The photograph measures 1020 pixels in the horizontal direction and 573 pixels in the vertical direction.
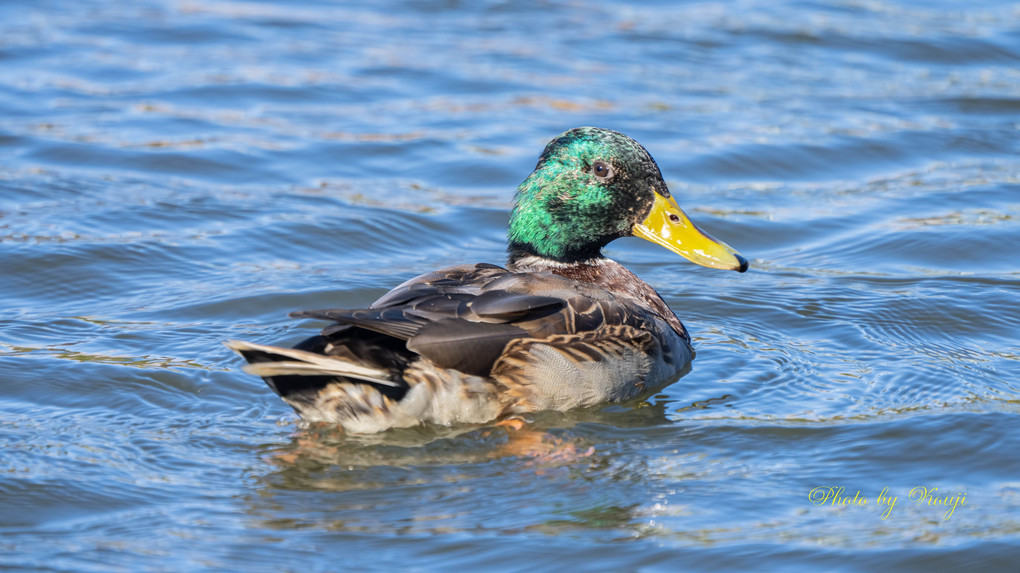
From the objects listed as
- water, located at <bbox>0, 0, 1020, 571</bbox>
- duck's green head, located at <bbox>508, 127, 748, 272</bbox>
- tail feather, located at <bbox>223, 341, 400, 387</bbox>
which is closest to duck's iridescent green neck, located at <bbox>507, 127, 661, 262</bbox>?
duck's green head, located at <bbox>508, 127, 748, 272</bbox>

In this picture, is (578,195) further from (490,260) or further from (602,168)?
(490,260)

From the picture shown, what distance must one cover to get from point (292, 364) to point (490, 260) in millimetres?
3952

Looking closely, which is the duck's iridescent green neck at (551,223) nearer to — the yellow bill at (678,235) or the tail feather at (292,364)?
the yellow bill at (678,235)

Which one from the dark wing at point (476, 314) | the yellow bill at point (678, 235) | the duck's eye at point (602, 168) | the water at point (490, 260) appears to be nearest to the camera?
the water at point (490, 260)

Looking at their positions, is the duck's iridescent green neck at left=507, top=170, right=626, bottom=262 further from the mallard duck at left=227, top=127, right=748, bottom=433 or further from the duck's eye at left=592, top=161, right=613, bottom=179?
the duck's eye at left=592, top=161, right=613, bottom=179

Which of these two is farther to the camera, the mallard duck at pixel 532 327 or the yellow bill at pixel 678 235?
the yellow bill at pixel 678 235

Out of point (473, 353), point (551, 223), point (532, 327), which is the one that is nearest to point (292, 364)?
point (473, 353)

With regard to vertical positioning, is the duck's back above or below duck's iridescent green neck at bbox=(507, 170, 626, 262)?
below

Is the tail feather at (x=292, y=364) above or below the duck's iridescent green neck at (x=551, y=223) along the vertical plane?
below

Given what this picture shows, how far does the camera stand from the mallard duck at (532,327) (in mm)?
5746

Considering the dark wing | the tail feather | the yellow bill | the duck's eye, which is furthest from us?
the yellow bill

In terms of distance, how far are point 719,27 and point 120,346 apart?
989 centimetres

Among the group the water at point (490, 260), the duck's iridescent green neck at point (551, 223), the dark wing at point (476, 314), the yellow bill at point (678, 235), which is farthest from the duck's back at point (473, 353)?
the yellow bill at point (678, 235)

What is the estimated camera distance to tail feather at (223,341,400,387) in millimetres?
5355
